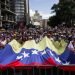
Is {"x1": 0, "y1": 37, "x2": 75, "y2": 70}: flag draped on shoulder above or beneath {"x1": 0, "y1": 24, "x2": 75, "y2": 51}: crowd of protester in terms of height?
above

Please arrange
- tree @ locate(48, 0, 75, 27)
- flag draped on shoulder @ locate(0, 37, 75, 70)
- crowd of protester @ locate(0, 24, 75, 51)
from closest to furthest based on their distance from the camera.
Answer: flag draped on shoulder @ locate(0, 37, 75, 70)
crowd of protester @ locate(0, 24, 75, 51)
tree @ locate(48, 0, 75, 27)

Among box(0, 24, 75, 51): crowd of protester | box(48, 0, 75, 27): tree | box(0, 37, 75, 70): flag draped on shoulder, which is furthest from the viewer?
box(48, 0, 75, 27): tree

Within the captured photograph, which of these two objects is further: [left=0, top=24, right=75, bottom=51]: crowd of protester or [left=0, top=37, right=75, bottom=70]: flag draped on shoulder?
[left=0, top=24, right=75, bottom=51]: crowd of protester

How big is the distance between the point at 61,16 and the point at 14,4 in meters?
76.4

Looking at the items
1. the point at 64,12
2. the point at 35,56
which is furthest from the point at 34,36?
the point at 64,12

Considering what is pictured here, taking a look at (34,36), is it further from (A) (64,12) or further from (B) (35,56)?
(A) (64,12)

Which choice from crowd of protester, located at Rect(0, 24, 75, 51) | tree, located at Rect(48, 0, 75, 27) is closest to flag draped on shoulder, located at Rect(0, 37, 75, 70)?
crowd of protester, located at Rect(0, 24, 75, 51)

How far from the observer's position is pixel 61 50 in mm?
16891

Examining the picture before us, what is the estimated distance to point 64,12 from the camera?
99.6 metres

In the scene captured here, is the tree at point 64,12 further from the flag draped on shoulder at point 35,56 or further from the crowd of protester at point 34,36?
the flag draped on shoulder at point 35,56

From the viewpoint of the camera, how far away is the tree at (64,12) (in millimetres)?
98000

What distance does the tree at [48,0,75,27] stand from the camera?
9800 centimetres

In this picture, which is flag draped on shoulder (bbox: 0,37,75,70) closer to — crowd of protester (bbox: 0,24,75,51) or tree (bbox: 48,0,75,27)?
crowd of protester (bbox: 0,24,75,51)

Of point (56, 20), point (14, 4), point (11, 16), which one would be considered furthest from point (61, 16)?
point (14, 4)
